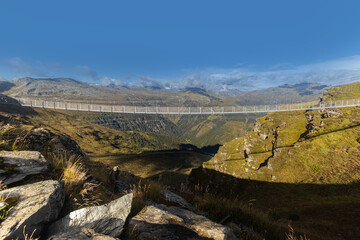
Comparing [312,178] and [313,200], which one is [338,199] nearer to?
[313,200]

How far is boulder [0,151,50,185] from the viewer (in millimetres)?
4941

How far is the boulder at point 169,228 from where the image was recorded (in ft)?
12.9

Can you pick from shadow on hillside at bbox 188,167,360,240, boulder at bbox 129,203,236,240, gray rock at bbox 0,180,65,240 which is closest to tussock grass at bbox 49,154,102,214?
gray rock at bbox 0,180,65,240

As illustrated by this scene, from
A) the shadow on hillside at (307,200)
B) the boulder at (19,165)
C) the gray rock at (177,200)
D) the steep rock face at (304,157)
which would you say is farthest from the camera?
the steep rock face at (304,157)

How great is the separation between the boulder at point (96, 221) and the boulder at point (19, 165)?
263 centimetres

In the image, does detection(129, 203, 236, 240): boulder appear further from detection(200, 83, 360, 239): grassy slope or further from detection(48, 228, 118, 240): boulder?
detection(200, 83, 360, 239): grassy slope

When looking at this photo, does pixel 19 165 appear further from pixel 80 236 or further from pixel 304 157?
pixel 304 157

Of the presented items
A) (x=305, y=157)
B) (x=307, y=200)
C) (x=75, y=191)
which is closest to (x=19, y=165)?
(x=75, y=191)

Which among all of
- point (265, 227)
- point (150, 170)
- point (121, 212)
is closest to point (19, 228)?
point (121, 212)

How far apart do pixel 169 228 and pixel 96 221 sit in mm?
1904

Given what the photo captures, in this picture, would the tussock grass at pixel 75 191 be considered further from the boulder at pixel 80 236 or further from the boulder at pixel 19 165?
the boulder at pixel 80 236

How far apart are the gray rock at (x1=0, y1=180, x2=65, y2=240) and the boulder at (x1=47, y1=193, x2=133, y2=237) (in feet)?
1.05

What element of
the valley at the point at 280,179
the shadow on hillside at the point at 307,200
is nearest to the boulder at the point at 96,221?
the valley at the point at 280,179

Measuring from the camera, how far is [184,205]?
711 cm
